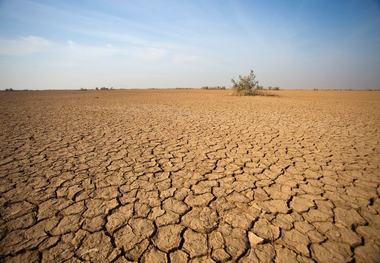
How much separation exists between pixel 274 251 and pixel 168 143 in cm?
294

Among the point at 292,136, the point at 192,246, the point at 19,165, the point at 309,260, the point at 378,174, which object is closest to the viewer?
the point at 309,260

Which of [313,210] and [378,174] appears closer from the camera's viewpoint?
[313,210]

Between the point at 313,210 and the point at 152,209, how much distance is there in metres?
1.59

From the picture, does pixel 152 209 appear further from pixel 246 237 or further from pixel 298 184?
pixel 298 184

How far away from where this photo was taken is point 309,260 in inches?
59.8

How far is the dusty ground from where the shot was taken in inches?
64.1

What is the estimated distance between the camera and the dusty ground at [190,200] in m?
1.63

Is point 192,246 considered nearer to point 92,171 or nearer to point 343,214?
point 343,214

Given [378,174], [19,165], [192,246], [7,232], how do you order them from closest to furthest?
[192,246]
[7,232]
[378,174]
[19,165]

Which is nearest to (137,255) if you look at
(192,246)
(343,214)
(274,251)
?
(192,246)

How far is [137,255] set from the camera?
1580 mm

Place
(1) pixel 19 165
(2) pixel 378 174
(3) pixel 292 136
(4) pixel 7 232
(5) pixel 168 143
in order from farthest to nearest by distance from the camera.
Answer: (3) pixel 292 136 → (5) pixel 168 143 → (1) pixel 19 165 → (2) pixel 378 174 → (4) pixel 7 232

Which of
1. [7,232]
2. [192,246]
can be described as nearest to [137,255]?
[192,246]

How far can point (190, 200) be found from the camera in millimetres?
2270
